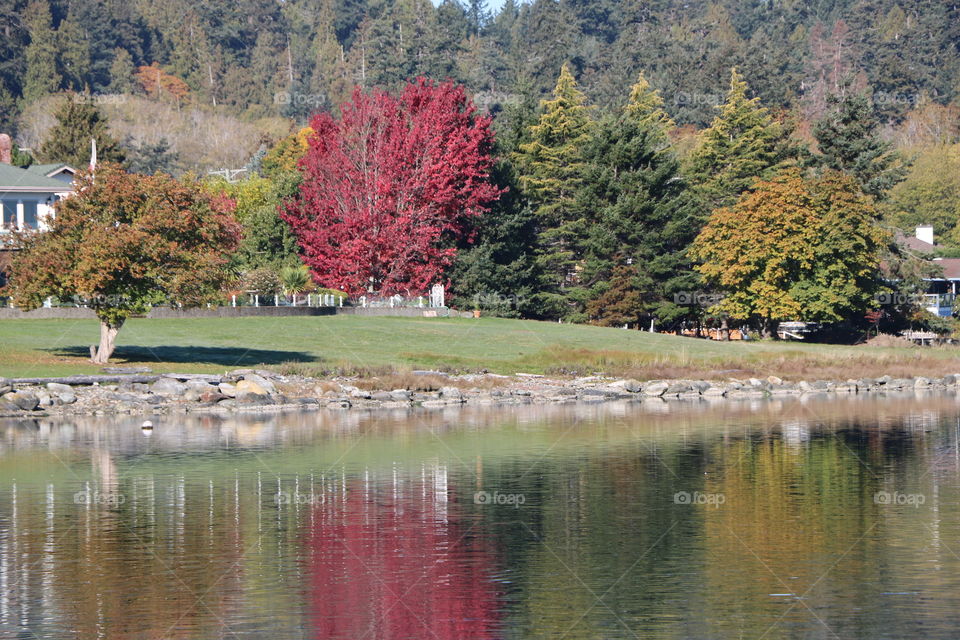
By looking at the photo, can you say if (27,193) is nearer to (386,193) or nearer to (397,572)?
(386,193)

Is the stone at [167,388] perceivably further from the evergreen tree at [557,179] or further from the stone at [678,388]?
the evergreen tree at [557,179]

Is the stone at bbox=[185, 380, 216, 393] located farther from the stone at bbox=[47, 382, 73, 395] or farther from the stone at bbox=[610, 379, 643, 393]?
the stone at bbox=[610, 379, 643, 393]

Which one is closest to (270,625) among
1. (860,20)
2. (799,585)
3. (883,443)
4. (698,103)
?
(799,585)

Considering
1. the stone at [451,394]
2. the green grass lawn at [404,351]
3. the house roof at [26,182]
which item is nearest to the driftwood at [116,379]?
the green grass lawn at [404,351]

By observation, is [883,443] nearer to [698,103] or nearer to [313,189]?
[313,189]

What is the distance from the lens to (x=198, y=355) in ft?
183

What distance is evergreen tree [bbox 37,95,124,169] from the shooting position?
4481 inches

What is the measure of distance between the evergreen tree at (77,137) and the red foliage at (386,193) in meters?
34.0

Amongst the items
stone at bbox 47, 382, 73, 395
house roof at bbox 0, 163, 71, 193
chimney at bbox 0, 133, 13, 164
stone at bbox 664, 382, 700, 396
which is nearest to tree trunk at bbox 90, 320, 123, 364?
stone at bbox 47, 382, 73, 395

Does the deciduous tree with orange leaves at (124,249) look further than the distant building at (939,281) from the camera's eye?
No

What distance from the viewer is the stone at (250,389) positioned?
47.9 metres

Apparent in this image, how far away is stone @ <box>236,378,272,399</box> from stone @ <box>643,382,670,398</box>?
1708 centimetres

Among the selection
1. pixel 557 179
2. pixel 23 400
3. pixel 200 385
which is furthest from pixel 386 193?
pixel 23 400

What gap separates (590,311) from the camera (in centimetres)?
8775
